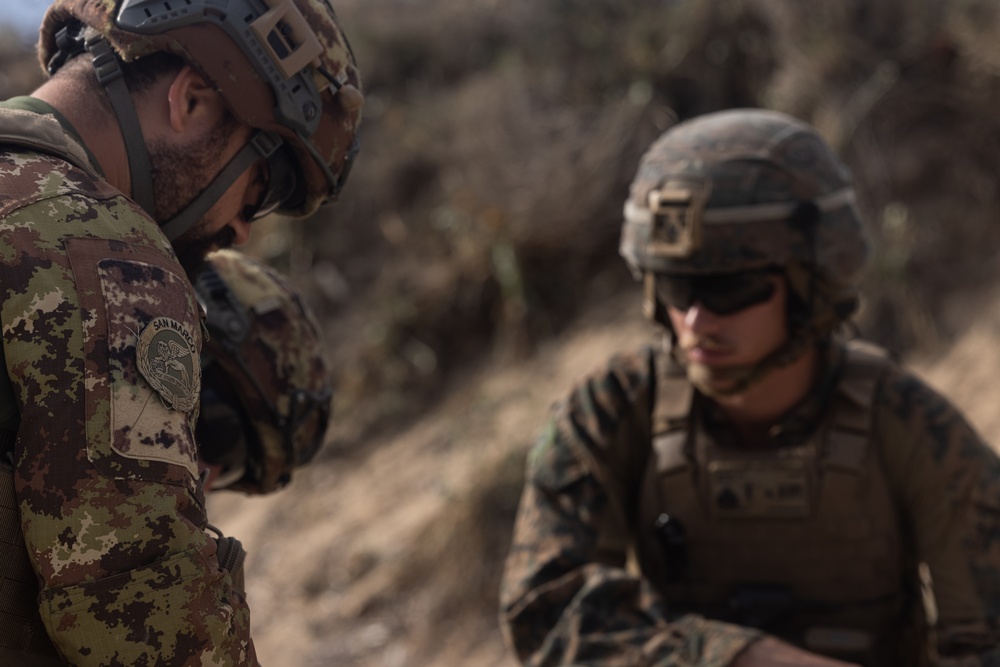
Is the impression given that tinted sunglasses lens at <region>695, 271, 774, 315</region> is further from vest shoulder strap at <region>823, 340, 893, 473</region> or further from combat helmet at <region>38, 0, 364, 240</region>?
combat helmet at <region>38, 0, 364, 240</region>

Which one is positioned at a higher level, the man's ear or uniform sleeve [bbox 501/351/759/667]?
the man's ear

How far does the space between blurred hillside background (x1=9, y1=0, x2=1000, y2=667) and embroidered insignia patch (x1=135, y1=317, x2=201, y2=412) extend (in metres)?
4.31

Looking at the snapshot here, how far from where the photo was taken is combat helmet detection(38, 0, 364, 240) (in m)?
2.01

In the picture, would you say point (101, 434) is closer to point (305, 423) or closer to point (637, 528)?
point (305, 423)

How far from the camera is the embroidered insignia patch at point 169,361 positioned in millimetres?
1634

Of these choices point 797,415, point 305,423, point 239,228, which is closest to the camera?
point 239,228

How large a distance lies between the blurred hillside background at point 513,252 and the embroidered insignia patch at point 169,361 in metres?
4.31

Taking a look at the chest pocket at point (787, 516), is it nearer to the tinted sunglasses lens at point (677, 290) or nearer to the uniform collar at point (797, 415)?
the uniform collar at point (797, 415)

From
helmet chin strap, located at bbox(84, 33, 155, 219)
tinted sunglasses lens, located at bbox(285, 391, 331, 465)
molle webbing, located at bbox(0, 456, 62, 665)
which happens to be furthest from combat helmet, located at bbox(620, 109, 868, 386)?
molle webbing, located at bbox(0, 456, 62, 665)

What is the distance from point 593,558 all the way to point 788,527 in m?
0.54

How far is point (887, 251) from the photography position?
583 cm

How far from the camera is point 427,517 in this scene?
6270mm

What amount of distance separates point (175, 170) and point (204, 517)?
0.67 m

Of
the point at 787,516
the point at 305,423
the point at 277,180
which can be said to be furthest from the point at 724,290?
the point at 277,180
